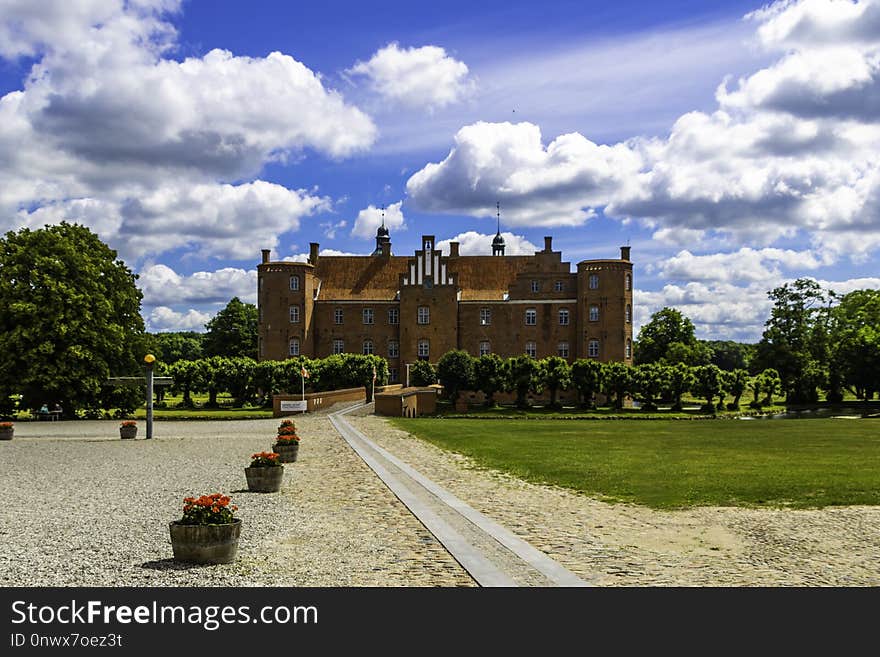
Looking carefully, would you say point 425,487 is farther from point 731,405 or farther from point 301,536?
point 731,405

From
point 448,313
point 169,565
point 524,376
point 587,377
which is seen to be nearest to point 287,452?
point 169,565

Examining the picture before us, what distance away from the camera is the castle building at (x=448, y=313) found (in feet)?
235

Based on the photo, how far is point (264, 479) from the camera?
15406 mm

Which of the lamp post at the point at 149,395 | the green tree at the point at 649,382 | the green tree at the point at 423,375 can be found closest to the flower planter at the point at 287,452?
the lamp post at the point at 149,395

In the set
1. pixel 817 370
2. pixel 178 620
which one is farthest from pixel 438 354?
pixel 178 620

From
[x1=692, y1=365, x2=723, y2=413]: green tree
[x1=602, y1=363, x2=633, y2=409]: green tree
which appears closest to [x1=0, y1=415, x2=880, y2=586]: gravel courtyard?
[x1=602, y1=363, x2=633, y2=409]: green tree

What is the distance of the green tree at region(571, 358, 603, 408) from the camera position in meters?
62.1

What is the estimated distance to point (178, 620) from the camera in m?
6.90

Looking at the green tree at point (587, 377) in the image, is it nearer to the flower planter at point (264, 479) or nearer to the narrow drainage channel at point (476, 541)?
the narrow drainage channel at point (476, 541)

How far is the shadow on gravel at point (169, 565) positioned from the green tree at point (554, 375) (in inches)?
2147

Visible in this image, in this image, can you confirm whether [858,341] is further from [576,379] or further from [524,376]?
[524,376]

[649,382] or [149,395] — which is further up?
[149,395]

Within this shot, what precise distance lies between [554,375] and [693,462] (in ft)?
137

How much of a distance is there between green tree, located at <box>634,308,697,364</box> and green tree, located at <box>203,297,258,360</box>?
4301cm
